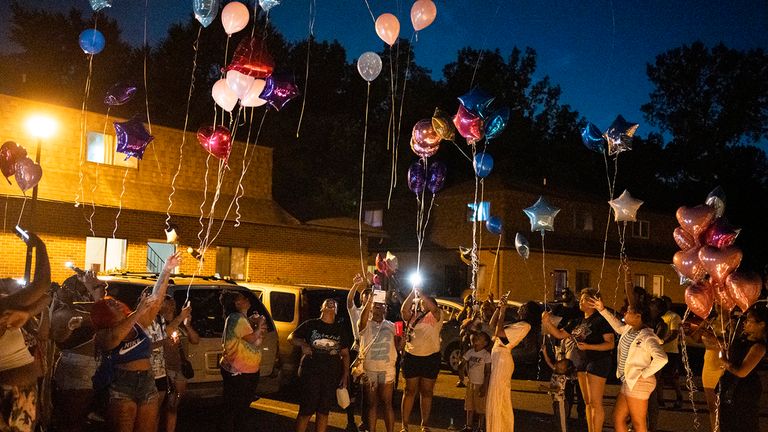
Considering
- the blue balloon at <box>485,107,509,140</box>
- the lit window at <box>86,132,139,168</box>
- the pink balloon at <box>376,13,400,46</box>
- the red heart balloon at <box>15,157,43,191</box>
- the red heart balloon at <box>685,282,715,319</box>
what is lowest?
the red heart balloon at <box>685,282,715,319</box>

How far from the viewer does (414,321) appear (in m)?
9.52

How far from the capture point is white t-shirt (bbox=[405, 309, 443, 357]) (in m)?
9.34

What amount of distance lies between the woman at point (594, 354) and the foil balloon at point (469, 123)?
3.67 meters

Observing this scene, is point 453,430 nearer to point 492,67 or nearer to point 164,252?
point 164,252

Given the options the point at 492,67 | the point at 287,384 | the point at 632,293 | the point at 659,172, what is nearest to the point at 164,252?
the point at 287,384

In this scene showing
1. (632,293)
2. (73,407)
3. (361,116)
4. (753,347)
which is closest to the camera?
(73,407)

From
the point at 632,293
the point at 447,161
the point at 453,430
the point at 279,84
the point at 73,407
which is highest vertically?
the point at 447,161

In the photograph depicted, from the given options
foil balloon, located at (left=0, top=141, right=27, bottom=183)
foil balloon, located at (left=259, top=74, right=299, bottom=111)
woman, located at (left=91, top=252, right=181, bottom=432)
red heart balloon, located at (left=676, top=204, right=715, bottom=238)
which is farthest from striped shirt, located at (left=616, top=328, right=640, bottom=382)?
foil balloon, located at (left=0, top=141, right=27, bottom=183)

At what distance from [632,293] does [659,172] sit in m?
46.3

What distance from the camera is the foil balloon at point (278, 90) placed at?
10.8m

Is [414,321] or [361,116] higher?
[361,116]

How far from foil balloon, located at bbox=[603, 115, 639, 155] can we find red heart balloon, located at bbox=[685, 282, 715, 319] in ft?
13.4

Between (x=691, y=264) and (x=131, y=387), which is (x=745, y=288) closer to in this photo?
(x=691, y=264)

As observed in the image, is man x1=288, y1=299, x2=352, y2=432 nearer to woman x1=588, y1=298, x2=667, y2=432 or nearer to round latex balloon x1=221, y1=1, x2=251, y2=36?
woman x1=588, y1=298, x2=667, y2=432
